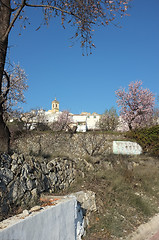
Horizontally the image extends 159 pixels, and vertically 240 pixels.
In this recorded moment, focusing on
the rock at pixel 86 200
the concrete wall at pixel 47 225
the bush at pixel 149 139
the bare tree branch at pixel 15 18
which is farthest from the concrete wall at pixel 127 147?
the bare tree branch at pixel 15 18

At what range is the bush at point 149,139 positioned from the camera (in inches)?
593

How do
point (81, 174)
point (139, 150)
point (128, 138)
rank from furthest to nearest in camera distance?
point (128, 138) < point (139, 150) < point (81, 174)

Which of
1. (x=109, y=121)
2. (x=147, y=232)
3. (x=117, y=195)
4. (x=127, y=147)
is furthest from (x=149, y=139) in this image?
(x=109, y=121)

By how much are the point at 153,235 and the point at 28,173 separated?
3.84 meters

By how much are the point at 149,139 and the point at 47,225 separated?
12.9m

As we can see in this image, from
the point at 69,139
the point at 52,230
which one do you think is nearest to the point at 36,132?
the point at 69,139

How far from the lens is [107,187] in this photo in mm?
7176

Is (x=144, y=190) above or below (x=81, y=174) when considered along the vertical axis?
below

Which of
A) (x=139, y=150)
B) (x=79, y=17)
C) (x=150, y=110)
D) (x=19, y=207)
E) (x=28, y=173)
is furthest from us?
(x=150, y=110)

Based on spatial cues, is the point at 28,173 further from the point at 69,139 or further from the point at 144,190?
the point at 69,139

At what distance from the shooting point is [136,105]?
20.4m

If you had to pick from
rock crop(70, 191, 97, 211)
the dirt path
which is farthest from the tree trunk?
the dirt path

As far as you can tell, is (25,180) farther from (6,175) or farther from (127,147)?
(127,147)

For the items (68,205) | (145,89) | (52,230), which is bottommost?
(52,230)
